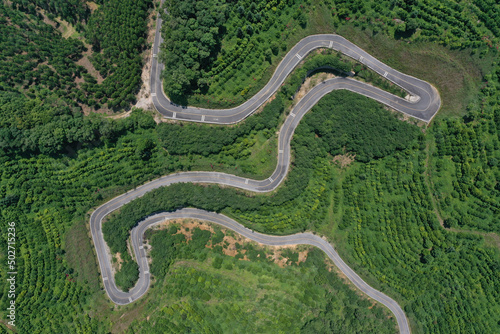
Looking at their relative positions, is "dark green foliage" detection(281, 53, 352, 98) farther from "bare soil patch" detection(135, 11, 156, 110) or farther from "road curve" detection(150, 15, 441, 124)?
"bare soil patch" detection(135, 11, 156, 110)

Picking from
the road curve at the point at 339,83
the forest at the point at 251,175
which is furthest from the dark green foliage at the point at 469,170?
the road curve at the point at 339,83

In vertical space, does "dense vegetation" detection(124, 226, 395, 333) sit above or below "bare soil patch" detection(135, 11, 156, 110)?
below

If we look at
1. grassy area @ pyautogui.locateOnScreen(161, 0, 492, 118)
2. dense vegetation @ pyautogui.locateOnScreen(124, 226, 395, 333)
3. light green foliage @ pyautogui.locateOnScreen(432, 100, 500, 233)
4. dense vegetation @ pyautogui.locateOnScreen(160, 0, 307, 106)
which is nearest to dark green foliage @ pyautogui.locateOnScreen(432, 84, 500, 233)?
light green foliage @ pyautogui.locateOnScreen(432, 100, 500, 233)

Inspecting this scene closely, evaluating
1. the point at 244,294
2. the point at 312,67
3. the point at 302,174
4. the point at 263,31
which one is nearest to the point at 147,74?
the point at 263,31

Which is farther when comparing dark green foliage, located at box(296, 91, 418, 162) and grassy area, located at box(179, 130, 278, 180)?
grassy area, located at box(179, 130, 278, 180)

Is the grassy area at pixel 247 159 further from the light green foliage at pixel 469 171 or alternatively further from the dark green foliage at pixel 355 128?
the light green foliage at pixel 469 171

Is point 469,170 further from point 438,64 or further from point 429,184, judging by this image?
point 438,64
